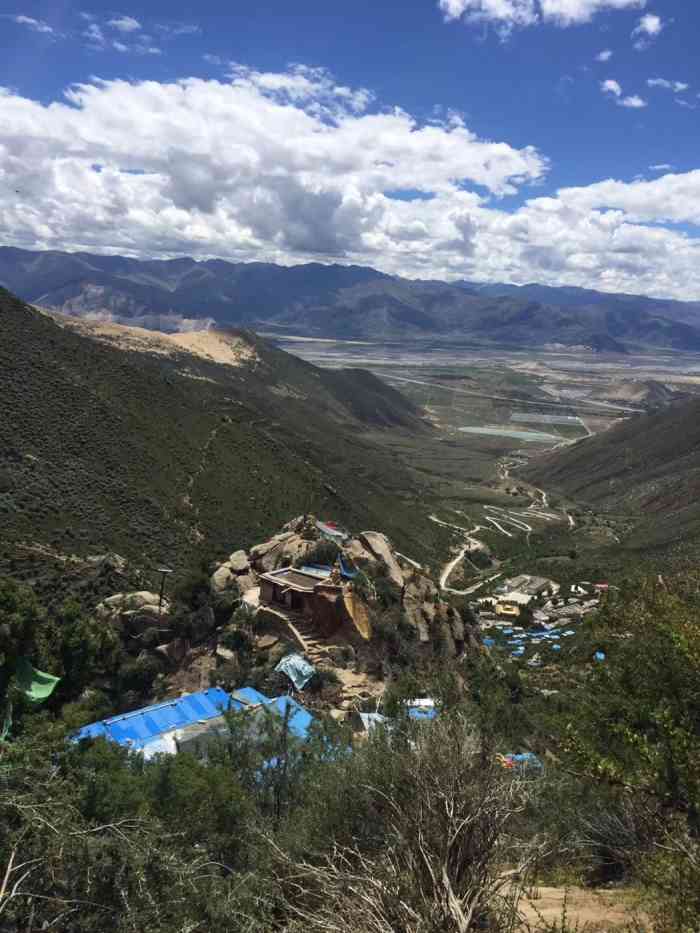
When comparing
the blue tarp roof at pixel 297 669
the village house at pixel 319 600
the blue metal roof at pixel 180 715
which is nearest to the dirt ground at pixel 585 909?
the blue metal roof at pixel 180 715

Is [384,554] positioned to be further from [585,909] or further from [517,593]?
[517,593]

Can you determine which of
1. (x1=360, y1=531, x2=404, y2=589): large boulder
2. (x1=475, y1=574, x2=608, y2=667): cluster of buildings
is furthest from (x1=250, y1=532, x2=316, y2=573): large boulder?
(x1=475, y1=574, x2=608, y2=667): cluster of buildings

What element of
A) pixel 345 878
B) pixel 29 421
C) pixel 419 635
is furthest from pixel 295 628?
pixel 29 421

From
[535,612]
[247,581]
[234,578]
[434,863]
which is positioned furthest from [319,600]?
[535,612]

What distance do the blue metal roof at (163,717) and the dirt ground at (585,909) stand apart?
51.1 feet

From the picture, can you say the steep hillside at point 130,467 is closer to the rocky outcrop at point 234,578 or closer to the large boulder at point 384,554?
the rocky outcrop at point 234,578

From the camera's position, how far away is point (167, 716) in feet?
84.5

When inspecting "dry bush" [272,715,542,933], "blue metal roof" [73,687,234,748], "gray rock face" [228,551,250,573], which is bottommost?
"blue metal roof" [73,687,234,748]

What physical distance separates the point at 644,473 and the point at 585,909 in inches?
6175

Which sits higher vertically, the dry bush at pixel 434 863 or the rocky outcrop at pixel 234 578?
the dry bush at pixel 434 863

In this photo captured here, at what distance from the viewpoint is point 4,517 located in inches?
1660

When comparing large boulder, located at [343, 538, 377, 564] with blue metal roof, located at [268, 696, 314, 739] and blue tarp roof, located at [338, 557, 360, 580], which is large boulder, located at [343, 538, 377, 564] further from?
blue metal roof, located at [268, 696, 314, 739]

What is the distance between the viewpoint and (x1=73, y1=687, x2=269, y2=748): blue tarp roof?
79.2ft

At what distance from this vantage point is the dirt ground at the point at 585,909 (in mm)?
8711
